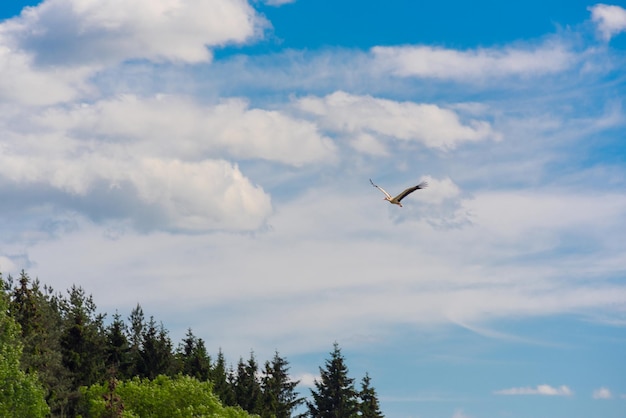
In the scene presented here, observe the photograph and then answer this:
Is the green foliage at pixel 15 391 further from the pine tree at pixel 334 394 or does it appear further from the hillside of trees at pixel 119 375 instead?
the pine tree at pixel 334 394

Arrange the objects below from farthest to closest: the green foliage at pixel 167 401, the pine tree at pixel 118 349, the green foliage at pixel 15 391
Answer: the pine tree at pixel 118 349, the green foliage at pixel 167 401, the green foliage at pixel 15 391

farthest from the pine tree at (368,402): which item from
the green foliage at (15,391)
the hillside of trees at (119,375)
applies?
the green foliage at (15,391)

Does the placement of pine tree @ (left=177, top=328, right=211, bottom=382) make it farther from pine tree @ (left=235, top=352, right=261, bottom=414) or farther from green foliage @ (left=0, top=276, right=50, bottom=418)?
green foliage @ (left=0, top=276, right=50, bottom=418)

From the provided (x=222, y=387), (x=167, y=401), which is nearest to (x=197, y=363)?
(x=222, y=387)

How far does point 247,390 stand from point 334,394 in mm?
13594

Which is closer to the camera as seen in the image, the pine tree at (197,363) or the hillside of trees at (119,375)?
the hillside of trees at (119,375)

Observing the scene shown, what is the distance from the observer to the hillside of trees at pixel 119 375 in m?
71.6

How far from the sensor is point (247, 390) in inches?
4717

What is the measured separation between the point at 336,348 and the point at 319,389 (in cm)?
566

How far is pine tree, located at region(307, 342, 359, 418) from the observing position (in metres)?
128

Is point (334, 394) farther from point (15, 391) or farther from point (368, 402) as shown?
point (15, 391)

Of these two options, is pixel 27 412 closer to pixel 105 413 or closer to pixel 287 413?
pixel 105 413

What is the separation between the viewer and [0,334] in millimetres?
71375

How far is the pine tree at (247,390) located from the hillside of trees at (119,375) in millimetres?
121
